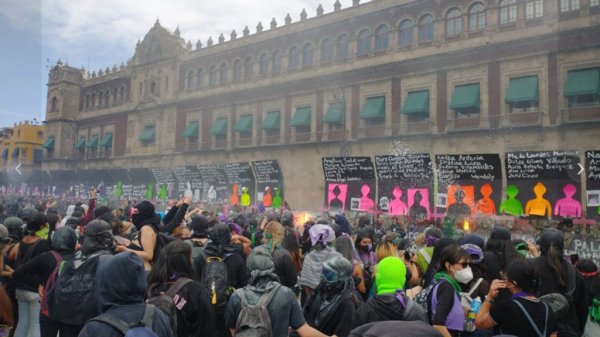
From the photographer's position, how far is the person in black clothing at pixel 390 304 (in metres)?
3.47

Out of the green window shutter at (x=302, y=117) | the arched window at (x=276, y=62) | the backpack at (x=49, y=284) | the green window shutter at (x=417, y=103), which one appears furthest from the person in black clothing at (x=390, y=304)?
the arched window at (x=276, y=62)

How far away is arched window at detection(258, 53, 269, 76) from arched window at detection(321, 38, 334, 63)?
4392 mm

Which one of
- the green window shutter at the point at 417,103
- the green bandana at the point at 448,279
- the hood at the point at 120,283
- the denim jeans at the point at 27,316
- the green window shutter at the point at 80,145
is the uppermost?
the green window shutter at the point at 417,103

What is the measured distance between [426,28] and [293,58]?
28.5ft

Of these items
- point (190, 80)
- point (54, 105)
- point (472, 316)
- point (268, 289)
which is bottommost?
point (472, 316)

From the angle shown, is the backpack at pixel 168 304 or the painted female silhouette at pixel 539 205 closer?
the backpack at pixel 168 304

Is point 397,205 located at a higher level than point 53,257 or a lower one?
higher

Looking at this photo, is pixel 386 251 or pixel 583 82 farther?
pixel 583 82

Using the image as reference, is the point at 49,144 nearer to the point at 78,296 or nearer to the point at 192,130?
the point at 192,130

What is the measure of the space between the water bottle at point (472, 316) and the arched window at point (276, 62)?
2711 cm

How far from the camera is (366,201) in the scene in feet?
51.6

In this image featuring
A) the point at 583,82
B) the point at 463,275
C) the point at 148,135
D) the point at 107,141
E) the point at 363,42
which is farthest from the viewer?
the point at 107,141

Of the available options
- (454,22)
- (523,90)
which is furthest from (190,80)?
(523,90)

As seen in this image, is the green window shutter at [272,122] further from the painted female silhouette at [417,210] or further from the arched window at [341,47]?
the painted female silhouette at [417,210]
